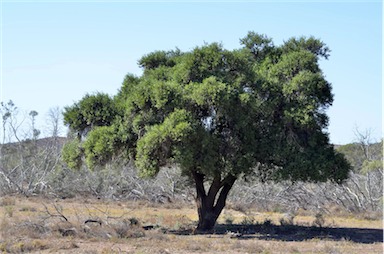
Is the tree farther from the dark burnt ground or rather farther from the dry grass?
the dry grass

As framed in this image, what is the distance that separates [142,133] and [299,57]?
6.72 metres

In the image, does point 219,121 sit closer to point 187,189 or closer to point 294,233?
point 294,233

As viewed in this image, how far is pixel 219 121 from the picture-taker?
19797mm

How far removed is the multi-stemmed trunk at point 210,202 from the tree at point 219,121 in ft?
0.15

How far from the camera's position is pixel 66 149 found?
2161 centimetres

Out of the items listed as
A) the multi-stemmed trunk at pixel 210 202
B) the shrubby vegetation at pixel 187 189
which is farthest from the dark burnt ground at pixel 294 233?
the shrubby vegetation at pixel 187 189

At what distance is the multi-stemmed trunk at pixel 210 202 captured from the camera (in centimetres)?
2144

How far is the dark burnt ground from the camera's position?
2005 cm

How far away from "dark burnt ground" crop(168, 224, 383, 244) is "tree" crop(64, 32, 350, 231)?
4.66 ft

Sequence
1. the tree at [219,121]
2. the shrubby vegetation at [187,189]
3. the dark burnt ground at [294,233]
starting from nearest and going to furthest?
the tree at [219,121]
the dark burnt ground at [294,233]
the shrubby vegetation at [187,189]

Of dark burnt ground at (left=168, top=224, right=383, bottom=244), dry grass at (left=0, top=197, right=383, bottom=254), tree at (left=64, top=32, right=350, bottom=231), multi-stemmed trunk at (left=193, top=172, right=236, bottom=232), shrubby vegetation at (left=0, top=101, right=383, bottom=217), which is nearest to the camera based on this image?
dry grass at (left=0, top=197, right=383, bottom=254)

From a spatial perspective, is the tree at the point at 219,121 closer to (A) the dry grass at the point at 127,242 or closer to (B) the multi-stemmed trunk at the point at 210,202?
(B) the multi-stemmed trunk at the point at 210,202

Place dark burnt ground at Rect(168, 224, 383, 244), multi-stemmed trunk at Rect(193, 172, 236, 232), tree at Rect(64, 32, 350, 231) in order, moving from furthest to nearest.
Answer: multi-stemmed trunk at Rect(193, 172, 236, 232) → dark burnt ground at Rect(168, 224, 383, 244) → tree at Rect(64, 32, 350, 231)

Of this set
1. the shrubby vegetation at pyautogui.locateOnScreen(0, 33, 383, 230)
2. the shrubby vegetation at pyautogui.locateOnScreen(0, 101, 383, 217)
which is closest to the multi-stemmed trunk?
the shrubby vegetation at pyautogui.locateOnScreen(0, 33, 383, 230)
